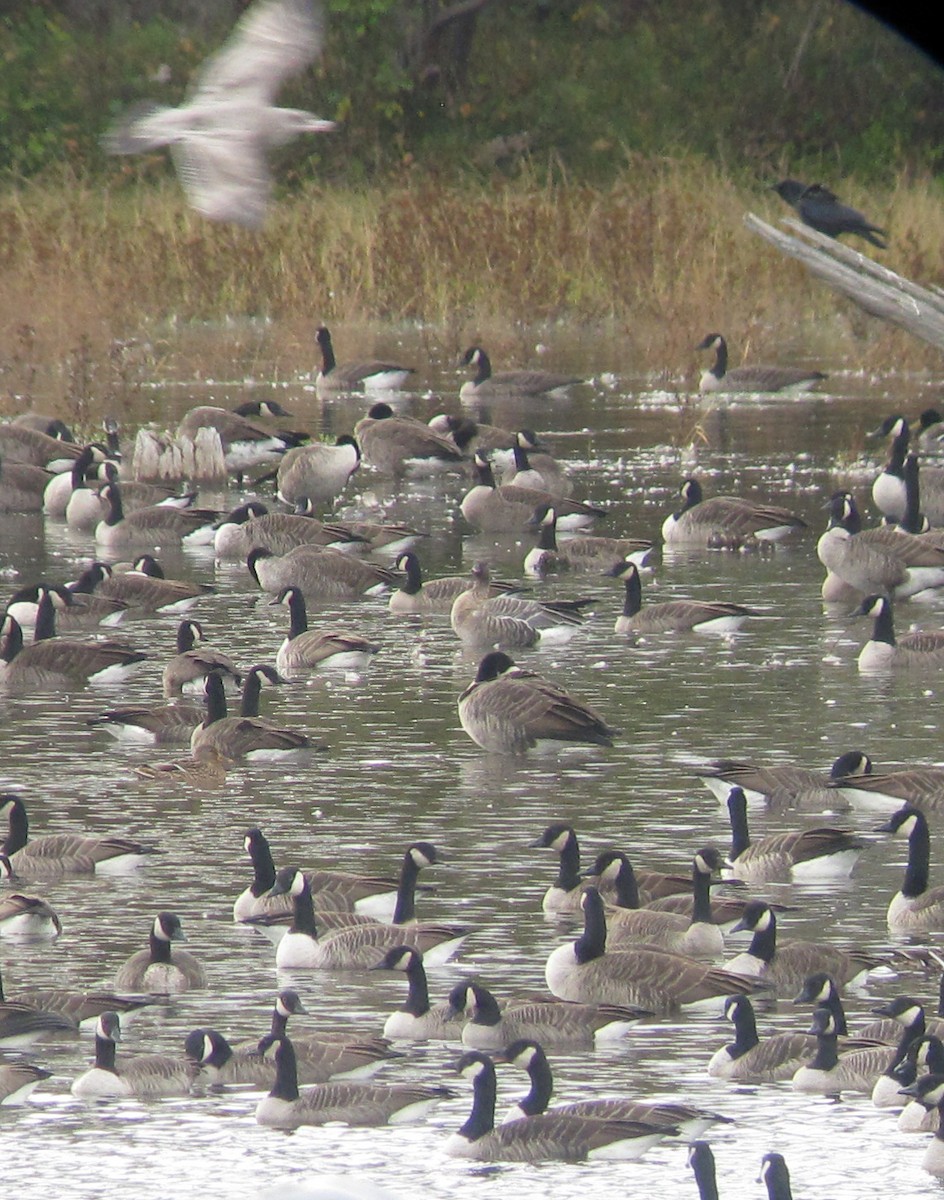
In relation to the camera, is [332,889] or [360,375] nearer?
[332,889]

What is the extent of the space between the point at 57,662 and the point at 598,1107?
7714 mm

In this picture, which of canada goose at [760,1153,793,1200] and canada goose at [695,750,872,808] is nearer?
canada goose at [760,1153,793,1200]

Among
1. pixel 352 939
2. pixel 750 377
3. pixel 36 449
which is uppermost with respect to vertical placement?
pixel 352 939

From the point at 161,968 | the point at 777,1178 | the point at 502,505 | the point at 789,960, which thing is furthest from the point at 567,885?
the point at 502,505

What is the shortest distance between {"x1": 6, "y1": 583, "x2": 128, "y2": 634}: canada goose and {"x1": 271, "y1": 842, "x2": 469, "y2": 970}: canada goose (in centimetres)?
682

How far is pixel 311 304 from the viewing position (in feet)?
105

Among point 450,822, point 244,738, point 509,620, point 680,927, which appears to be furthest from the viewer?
point 509,620

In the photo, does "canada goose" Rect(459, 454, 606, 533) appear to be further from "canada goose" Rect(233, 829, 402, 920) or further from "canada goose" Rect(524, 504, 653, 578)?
"canada goose" Rect(233, 829, 402, 920)

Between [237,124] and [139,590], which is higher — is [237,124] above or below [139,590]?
above

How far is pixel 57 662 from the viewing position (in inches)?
583

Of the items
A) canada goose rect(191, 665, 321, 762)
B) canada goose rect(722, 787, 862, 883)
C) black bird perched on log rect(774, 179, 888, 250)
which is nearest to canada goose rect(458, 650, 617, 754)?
canada goose rect(191, 665, 321, 762)

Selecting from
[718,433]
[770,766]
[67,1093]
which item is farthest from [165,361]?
[67,1093]

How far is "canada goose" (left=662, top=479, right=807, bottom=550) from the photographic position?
721 inches

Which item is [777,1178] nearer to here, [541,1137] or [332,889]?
[541,1137]
